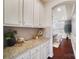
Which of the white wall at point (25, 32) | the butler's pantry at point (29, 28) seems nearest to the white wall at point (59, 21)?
the butler's pantry at point (29, 28)

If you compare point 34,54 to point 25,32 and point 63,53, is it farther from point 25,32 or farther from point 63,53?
point 63,53

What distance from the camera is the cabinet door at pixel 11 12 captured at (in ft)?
7.08

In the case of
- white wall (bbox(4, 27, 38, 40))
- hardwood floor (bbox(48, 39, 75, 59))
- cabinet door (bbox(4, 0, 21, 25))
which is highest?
cabinet door (bbox(4, 0, 21, 25))

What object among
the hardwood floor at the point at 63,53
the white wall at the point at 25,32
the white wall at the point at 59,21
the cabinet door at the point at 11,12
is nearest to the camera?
the cabinet door at the point at 11,12

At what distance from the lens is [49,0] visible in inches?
204

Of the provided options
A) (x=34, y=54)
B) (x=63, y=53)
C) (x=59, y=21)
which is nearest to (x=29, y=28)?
(x=34, y=54)

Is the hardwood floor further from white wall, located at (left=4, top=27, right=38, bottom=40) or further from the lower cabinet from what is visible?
the lower cabinet

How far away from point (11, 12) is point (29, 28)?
82.8 inches

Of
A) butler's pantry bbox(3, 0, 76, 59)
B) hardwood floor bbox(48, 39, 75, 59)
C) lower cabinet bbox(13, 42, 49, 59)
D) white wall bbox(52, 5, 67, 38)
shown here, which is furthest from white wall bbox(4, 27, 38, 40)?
white wall bbox(52, 5, 67, 38)

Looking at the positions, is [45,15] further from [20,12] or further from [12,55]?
[12,55]

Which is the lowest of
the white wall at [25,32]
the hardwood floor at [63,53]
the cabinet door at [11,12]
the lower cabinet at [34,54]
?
the hardwood floor at [63,53]

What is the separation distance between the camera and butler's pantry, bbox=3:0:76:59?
2.27 meters

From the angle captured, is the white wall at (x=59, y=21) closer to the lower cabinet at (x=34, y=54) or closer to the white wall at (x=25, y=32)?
the white wall at (x=25, y=32)

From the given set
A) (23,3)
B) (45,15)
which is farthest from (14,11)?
(45,15)
